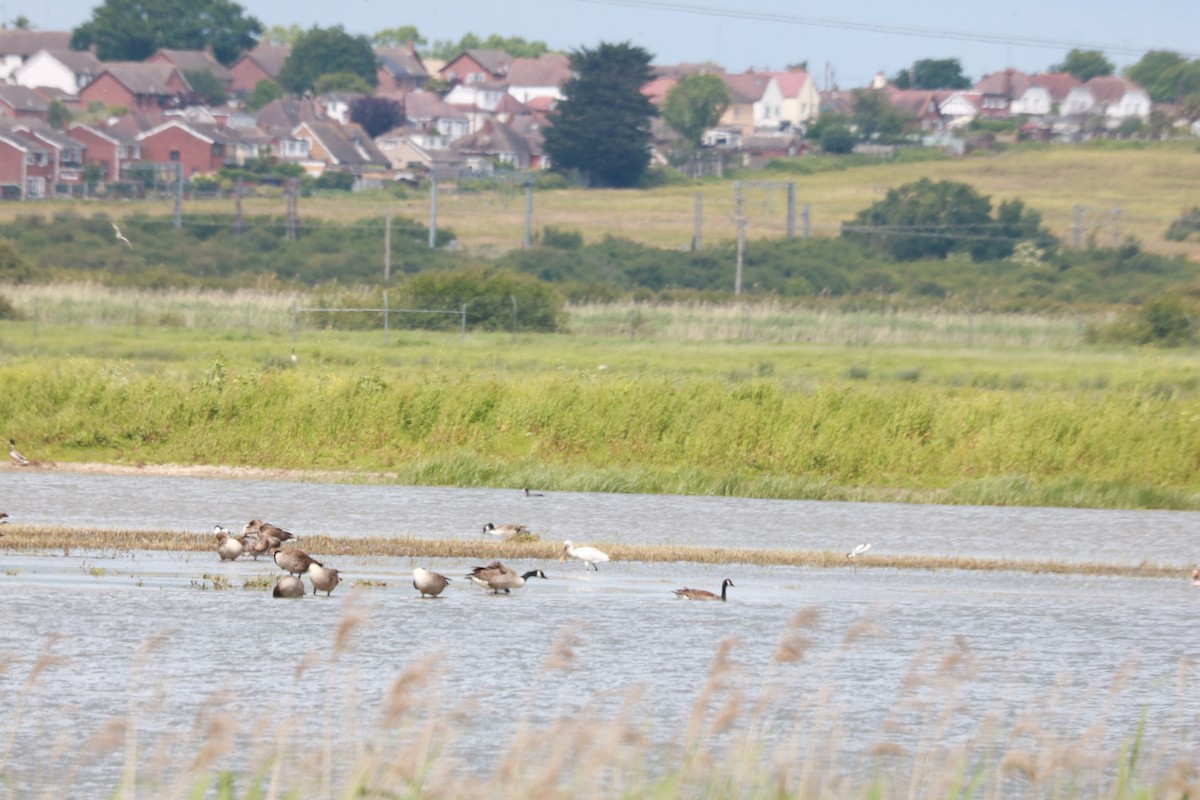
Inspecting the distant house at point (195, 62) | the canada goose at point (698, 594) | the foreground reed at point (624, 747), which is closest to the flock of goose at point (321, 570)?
the canada goose at point (698, 594)

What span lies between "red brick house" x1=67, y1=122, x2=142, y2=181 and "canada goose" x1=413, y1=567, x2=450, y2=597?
11550cm

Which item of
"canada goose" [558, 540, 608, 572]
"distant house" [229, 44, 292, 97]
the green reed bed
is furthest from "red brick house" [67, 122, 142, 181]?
"canada goose" [558, 540, 608, 572]

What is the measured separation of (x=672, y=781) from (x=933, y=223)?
92.0 meters

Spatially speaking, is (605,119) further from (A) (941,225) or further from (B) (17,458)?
(B) (17,458)

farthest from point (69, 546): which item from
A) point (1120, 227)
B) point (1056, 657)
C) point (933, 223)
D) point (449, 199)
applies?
point (449, 199)

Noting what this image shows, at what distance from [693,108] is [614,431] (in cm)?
13653

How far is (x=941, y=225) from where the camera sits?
97.6 meters

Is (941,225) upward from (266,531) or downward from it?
upward

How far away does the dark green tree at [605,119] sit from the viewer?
116m

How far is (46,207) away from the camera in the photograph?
10269 cm

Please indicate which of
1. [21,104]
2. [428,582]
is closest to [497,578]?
[428,582]

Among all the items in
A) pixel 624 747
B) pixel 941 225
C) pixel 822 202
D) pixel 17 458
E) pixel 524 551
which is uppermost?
pixel 822 202

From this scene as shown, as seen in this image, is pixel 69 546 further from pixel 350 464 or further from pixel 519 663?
pixel 350 464

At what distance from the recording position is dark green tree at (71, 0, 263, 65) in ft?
575
